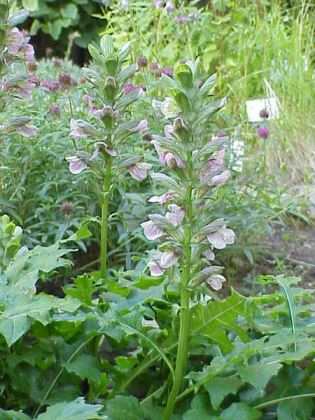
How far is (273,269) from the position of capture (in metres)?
3.95

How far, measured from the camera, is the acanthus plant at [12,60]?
2145 mm

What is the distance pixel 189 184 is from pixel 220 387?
1.52ft

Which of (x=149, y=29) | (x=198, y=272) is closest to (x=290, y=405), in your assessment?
(x=198, y=272)

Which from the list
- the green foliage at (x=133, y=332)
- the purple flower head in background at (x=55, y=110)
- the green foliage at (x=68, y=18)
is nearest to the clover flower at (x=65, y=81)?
the purple flower head in background at (x=55, y=110)

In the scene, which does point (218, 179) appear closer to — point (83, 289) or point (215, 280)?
point (215, 280)

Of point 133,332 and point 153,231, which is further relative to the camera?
point 133,332

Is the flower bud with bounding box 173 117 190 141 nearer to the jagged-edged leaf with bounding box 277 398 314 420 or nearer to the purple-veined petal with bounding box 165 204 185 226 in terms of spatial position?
the purple-veined petal with bounding box 165 204 185 226

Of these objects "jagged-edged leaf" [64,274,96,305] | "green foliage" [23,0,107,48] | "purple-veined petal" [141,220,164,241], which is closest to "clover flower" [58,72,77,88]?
"jagged-edged leaf" [64,274,96,305]

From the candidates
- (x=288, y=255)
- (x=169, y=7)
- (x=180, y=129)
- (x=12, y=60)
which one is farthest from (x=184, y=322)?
(x=169, y=7)

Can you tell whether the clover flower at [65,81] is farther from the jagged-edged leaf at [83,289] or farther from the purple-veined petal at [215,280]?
the purple-veined petal at [215,280]

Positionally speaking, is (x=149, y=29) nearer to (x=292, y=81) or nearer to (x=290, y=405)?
(x=292, y=81)

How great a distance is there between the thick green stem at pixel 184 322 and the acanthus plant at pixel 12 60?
715 millimetres

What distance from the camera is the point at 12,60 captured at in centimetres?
221

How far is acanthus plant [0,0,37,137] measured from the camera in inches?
84.4
